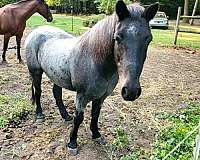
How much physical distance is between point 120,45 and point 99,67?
58 cm

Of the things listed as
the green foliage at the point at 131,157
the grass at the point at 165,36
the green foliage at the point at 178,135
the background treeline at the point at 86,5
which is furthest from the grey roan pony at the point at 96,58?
the background treeline at the point at 86,5

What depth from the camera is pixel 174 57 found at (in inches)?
403

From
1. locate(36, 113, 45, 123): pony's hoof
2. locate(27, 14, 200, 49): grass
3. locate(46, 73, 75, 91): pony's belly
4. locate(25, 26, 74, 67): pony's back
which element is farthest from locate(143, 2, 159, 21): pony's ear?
locate(27, 14, 200, 49): grass

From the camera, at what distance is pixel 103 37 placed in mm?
3137

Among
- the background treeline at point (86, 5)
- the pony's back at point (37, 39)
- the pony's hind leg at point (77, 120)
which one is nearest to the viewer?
the pony's hind leg at point (77, 120)

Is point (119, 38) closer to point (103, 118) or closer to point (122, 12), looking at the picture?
point (122, 12)

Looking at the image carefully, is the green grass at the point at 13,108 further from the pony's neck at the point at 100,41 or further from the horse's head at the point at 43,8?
the horse's head at the point at 43,8

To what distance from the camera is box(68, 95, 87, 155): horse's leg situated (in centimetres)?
359

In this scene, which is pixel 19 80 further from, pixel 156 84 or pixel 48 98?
pixel 156 84

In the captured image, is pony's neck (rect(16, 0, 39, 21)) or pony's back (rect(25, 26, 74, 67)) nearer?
pony's back (rect(25, 26, 74, 67))

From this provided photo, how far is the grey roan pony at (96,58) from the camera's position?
2.75 m

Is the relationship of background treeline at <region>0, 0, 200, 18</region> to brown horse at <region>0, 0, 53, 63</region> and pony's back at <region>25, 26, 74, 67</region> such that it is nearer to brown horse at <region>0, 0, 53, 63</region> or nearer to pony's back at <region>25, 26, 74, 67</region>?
brown horse at <region>0, 0, 53, 63</region>

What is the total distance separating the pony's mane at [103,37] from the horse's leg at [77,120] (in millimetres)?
512

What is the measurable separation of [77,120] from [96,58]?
79 cm
